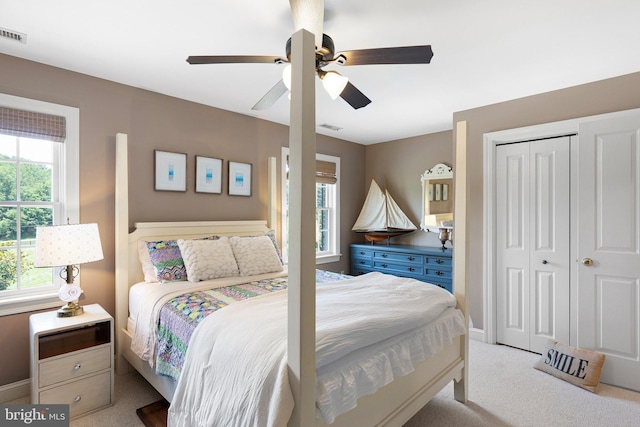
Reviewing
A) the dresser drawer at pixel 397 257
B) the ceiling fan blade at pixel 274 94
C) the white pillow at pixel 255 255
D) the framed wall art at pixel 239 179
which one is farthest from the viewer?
the dresser drawer at pixel 397 257

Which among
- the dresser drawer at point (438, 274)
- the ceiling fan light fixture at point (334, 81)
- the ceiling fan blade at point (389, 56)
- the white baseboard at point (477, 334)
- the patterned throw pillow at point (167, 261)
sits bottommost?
the white baseboard at point (477, 334)

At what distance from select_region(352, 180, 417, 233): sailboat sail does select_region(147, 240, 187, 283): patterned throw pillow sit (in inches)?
116

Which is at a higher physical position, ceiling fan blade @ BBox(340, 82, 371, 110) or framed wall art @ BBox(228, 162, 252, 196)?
ceiling fan blade @ BBox(340, 82, 371, 110)

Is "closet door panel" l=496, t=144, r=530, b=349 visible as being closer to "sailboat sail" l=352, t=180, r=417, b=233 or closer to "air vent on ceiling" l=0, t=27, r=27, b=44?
"sailboat sail" l=352, t=180, r=417, b=233

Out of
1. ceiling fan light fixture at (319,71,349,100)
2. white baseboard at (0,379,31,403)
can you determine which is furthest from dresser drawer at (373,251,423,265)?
white baseboard at (0,379,31,403)

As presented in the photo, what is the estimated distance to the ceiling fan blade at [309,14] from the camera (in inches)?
64.8

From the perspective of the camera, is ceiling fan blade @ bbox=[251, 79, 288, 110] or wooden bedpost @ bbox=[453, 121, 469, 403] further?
wooden bedpost @ bbox=[453, 121, 469, 403]

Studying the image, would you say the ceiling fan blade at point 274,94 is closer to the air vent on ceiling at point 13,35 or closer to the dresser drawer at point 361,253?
the air vent on ceiling at point 13,35

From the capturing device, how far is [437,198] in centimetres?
459

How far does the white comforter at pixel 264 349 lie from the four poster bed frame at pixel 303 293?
10cm

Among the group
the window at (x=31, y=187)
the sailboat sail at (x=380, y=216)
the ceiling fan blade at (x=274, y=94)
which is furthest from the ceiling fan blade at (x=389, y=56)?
the sailboat sail at (x=380, y=216)

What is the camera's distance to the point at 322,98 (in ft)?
10.8

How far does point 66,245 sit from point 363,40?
8.01 ft

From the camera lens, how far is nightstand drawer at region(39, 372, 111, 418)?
6.90ft
